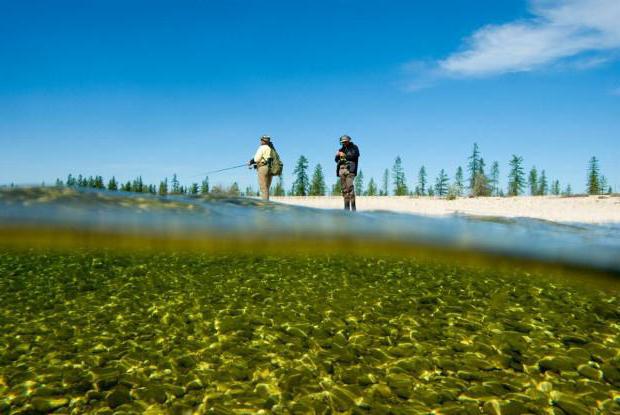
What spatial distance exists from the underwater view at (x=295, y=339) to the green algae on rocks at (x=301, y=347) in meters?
0.01

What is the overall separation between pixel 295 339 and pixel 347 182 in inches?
477

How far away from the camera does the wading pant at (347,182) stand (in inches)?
598

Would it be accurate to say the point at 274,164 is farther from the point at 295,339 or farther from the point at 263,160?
the point at 295,339

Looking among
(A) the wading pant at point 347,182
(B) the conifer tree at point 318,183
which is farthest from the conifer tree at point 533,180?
(A) the wading pant at point 347,182

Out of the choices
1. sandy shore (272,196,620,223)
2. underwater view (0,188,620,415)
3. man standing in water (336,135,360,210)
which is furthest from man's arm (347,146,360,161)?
underwater view (0,188,620,415)

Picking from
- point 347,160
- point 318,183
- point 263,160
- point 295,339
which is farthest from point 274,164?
point 318,183

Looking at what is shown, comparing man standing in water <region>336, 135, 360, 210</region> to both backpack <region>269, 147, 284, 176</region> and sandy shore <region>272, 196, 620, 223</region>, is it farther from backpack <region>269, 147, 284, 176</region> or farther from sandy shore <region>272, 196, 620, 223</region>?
sandy shore <region>272, 196, 620, 223</region>

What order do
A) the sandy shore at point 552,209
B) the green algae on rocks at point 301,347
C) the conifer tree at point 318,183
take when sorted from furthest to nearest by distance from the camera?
1. the conifer tree at point 318,183
2. the sandy shore at point 552,209
3. the green algae on rocks at point 301,347

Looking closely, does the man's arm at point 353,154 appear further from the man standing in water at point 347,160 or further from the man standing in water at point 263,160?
the man standing in water at point 263,160

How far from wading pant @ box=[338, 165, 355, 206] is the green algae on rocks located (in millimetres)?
9361

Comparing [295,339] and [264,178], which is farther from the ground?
[264,178]

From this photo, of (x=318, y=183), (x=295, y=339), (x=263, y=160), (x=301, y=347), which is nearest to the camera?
(x=301, y=347)

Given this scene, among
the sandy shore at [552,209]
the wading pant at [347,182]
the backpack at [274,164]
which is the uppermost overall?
the backpack at [274,164]

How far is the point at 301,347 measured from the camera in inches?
139
